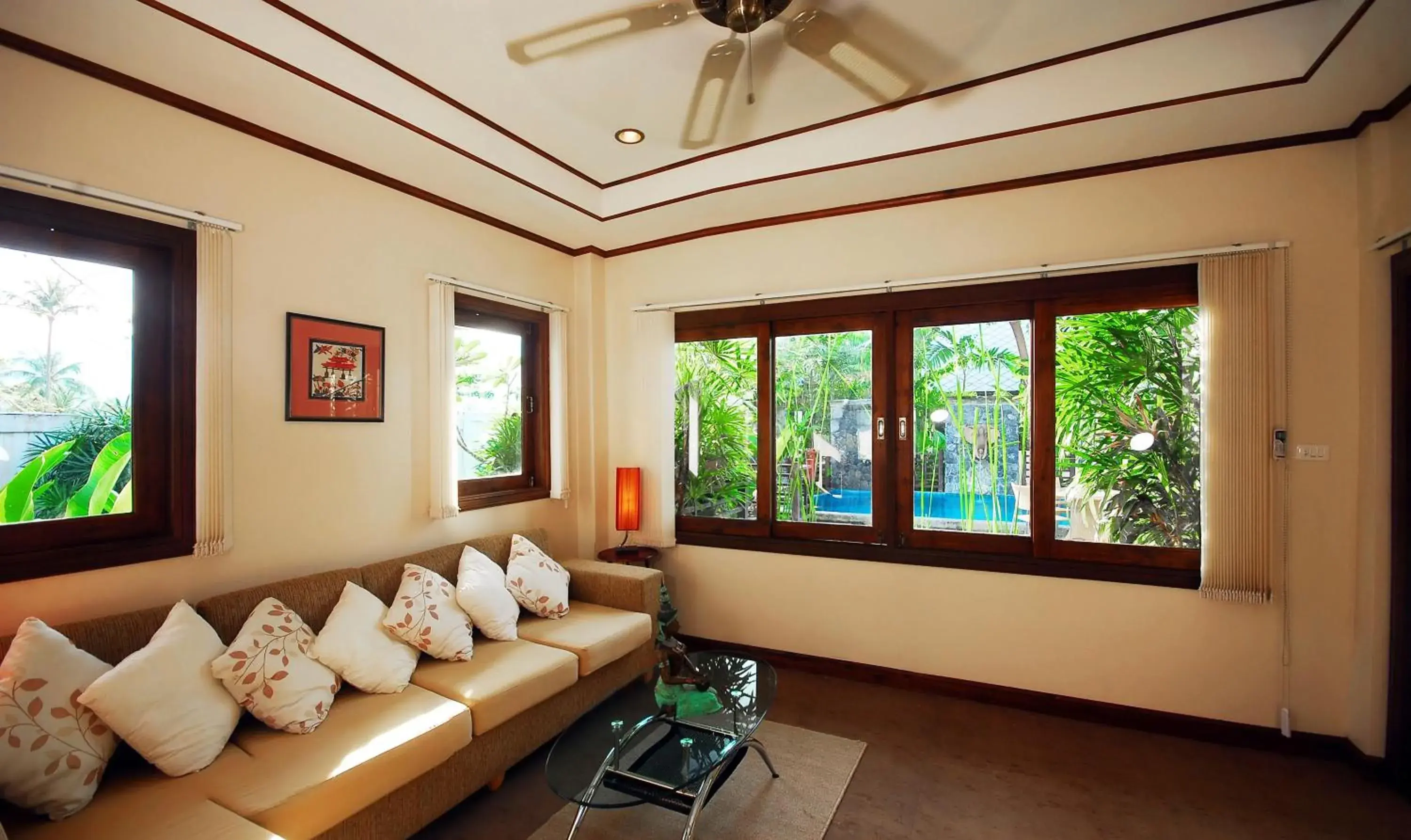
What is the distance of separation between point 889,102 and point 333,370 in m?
2.85

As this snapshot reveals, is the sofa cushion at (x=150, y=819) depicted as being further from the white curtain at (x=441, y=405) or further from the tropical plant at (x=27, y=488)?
the white curtain at (x=441, y=405)

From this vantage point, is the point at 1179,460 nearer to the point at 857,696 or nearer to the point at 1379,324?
the point at 1379,324

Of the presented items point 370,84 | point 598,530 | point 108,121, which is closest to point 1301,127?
point 370,84

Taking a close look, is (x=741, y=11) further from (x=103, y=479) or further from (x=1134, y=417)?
(x=103, y=479)

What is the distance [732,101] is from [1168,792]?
3422 mm

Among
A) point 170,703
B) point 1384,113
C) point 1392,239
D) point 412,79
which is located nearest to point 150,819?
point 170,703

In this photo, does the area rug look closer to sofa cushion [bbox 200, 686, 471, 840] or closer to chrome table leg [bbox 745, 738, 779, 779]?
chrome table leg [bbox 745, 738, 779, 779]

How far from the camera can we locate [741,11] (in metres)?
1.96

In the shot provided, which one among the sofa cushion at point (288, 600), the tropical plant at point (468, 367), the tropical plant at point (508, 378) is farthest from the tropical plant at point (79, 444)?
the tropical plant at point (508, 378)

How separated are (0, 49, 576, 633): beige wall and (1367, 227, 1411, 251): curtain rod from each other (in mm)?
4267

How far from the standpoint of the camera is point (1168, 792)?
7.86 feet

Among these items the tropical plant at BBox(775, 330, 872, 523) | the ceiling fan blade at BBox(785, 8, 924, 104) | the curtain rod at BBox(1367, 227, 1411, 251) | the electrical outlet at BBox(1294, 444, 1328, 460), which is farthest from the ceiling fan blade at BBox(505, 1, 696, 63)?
the electrical outlet at BBox(1294, 444, 1328, 460)

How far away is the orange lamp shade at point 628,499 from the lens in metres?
3.99

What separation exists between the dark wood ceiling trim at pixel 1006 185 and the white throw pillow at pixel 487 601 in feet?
7.88
